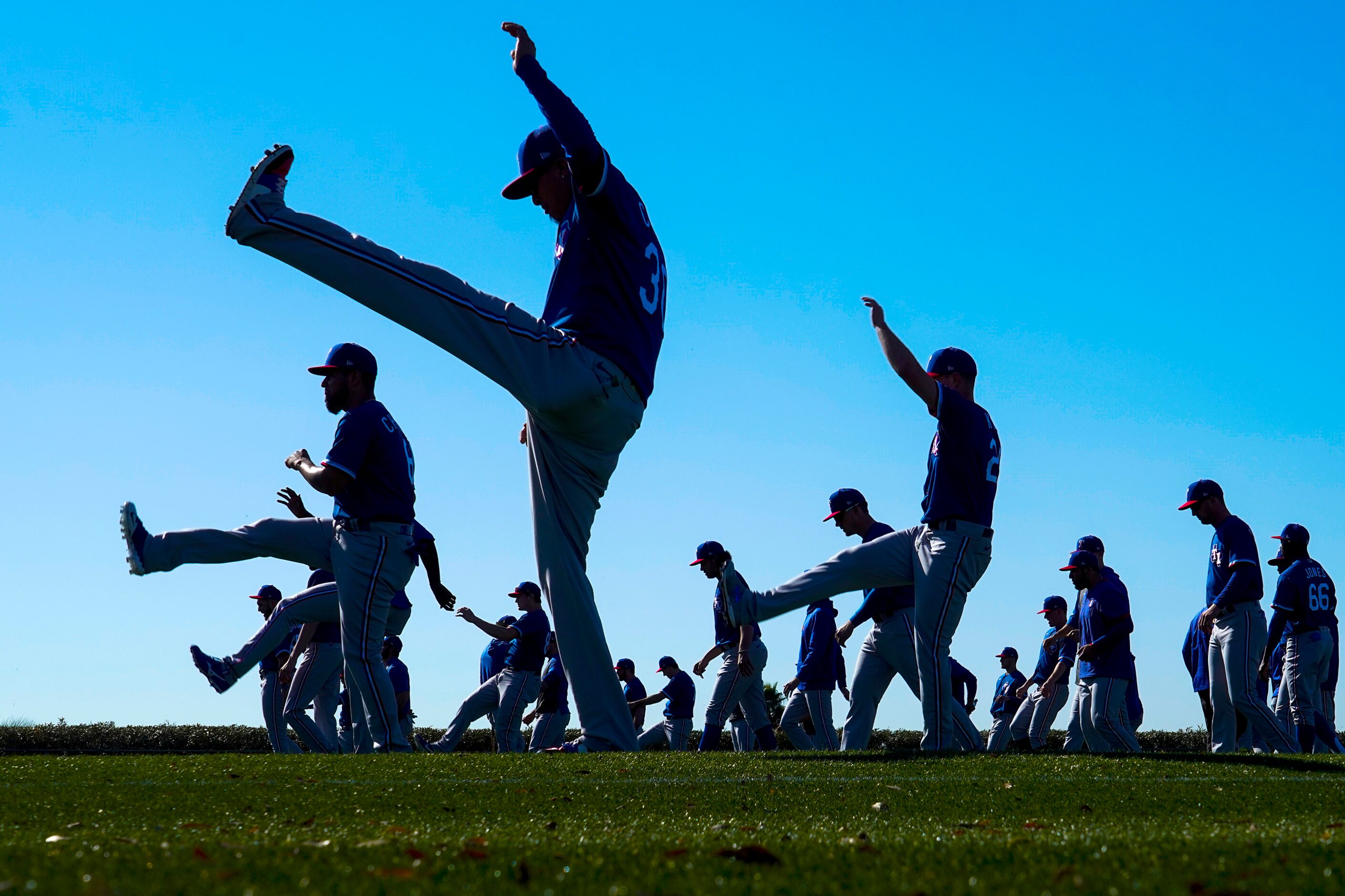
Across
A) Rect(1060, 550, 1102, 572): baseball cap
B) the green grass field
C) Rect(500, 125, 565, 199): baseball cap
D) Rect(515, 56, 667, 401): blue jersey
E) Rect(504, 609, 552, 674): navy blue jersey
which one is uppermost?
Rect(500, 125, 565, 199): baseball cap

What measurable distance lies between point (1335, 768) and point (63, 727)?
23438 millimetres

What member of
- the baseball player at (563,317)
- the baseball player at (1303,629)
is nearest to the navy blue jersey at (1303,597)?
the baseball player at (1303,629)

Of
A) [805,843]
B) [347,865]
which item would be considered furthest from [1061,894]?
[347,865]

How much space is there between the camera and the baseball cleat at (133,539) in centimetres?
689

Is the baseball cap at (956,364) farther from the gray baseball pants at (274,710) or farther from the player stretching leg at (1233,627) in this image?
the gray baseball pants at (274,710)

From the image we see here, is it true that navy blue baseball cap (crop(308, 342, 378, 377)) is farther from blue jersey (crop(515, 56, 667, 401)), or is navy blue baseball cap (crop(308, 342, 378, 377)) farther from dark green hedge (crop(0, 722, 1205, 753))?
dark green hedge (crop(0, 722, 1205, 753))

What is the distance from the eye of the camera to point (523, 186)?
5.99m

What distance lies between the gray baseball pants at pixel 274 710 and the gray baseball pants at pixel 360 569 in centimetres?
614

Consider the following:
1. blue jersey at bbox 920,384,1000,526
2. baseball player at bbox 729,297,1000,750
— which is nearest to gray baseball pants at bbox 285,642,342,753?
baseball player at bbox 729,297,1000,750

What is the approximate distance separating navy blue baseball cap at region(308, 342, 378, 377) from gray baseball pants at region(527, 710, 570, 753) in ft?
28.9

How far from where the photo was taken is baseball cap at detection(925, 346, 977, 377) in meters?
8.09

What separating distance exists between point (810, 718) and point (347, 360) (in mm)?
7738

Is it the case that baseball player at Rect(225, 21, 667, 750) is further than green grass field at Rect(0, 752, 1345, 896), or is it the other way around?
baseball player at Rect(225, 21, 667, 750)

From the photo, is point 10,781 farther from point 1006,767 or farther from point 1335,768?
point 1335,768
